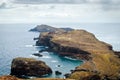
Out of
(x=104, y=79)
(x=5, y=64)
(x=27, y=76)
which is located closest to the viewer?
(x=104, y=79)

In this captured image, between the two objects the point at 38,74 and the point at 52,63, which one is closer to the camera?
the point at 38,74

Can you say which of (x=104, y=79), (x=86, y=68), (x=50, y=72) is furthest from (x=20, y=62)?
(x=104, y=79)

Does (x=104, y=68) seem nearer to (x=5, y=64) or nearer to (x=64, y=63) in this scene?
(x=64, y=63)

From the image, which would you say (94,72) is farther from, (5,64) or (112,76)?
(5,64)

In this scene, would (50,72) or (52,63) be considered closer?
(50,72)

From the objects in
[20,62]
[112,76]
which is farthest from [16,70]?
[112,76]

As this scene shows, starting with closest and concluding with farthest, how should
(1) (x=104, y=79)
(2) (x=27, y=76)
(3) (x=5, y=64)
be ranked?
(1) (x=104, y=79), (2) (x=27, y=76), (3) (x=5, y=64)
